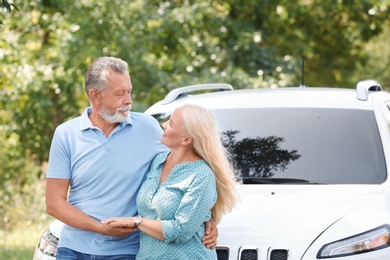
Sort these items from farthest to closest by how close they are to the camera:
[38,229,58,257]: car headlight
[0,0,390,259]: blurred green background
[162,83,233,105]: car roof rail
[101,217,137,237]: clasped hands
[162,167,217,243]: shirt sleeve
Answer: [0,0,390,259]: blurred green background → [162,83,233,105]: car roof rail → [38,229,58,257]: car headlight → [101,217,137,237]: clasped hands → [162,167,217,243]: shirt sleeve

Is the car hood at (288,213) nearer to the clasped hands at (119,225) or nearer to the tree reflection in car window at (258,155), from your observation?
the tree reflection in car window at (258,155)

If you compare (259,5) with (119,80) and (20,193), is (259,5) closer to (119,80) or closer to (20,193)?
(20,193)

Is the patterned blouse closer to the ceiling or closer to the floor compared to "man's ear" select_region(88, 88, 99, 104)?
closer to the floor

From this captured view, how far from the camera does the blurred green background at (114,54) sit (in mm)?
14117

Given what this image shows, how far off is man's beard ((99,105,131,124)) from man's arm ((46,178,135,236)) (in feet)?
1.07

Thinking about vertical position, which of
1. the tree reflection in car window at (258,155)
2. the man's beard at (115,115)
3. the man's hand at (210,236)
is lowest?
the man's hand at (210,236)

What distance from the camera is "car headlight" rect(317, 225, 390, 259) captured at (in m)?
5.13

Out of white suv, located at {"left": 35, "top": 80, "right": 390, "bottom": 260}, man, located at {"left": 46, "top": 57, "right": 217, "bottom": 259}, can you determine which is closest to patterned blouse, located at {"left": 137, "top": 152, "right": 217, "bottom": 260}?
man, located at {"left": 46, "top": 57, "right": 217, "bottom": 259}

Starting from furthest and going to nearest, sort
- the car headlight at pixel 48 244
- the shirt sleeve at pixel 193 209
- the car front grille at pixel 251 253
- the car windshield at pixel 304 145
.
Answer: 1. the car windshield at pixel 304 145
2. the car headlight at pixel 48 244
3. the car front grille at pixel 251 253
4. the shirt sleeve at pixel 193 209

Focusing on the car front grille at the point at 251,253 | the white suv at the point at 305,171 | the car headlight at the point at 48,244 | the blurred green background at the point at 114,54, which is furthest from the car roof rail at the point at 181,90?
the blurred green background at the point at 114,54

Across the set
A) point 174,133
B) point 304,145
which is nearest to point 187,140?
point 174,133

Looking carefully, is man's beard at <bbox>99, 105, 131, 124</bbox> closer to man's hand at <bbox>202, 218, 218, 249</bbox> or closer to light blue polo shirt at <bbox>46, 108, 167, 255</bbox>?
light blue polo shirt at <bbox>46, 108, 167, 255</bbox>

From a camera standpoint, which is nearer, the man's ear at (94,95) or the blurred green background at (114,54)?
the man's ear at (94,95)

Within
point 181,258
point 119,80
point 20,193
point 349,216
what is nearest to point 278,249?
point 349,216
